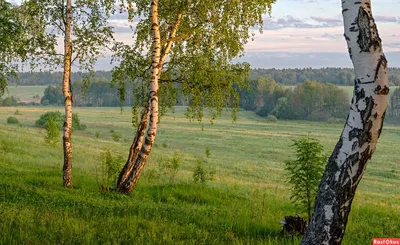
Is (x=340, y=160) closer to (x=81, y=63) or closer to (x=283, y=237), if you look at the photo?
(x=283, y=237)

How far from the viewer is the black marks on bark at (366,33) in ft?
16.5

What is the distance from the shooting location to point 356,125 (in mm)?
5035

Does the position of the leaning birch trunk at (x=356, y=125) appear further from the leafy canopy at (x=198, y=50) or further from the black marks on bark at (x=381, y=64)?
the leafy canopy at (x=198, y=50)

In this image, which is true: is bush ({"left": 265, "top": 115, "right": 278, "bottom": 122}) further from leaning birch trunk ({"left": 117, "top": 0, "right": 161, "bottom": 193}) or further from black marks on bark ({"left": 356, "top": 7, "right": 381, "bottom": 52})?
black marks on bark ({"left": 356, "top": 7, "right": 381, "bottom": 52})

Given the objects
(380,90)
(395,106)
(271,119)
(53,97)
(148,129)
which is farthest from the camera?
(53,97)

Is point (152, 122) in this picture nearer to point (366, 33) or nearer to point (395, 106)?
point (366, 33)

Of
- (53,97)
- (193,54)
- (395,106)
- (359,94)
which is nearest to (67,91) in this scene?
→ (193,54)

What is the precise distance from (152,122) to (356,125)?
890cm

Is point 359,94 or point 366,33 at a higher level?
point 366,33

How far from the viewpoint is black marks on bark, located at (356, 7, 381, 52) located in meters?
5.04

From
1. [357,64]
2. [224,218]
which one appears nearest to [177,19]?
[224,218]

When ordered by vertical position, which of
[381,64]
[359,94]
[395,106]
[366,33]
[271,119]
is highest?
[366,33]

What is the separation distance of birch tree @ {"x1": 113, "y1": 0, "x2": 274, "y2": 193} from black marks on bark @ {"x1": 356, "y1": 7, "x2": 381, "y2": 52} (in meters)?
9.92

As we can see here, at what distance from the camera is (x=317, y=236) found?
17.0 ft
